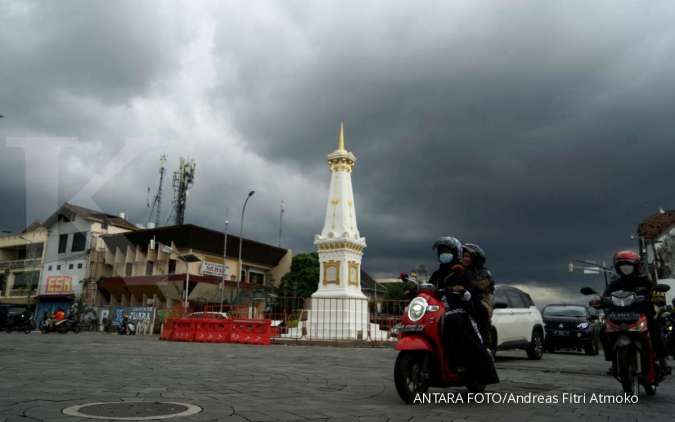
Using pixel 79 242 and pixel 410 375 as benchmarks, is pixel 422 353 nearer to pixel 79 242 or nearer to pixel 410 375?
pixel 410 375

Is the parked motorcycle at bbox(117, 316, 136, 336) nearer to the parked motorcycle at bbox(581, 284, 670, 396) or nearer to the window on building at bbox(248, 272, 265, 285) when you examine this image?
the window on building at bbox(248, 272, 265, 285)

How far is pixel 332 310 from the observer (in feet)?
71.7

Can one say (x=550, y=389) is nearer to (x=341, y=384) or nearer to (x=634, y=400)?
(x=634, y=400)

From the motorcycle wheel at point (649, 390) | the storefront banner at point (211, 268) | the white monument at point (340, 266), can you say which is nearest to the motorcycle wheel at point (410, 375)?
the motorcycle wheel at point (649, 390)

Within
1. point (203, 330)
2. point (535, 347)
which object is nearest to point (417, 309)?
point (535, 347)

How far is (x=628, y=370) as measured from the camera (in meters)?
5.75

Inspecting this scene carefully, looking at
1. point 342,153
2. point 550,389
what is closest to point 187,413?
point 550,389

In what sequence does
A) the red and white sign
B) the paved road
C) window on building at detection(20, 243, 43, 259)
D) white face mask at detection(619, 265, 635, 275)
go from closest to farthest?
1. the paved road
2. white face mask at detection(619, 265, 635, 275)
3. the red and white sign
4. window on building at detection(20, 243, 43, 259)

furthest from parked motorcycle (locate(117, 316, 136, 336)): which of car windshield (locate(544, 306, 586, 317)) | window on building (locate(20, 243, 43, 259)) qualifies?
car windshield (locate(544, 306, 586, 317))

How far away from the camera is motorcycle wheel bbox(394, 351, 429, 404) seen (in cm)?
500

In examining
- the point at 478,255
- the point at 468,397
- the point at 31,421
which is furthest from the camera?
the point at 478,255

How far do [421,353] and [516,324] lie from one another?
727 cm

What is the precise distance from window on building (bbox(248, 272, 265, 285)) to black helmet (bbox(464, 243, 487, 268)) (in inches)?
1903

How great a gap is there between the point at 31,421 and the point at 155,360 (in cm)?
639
